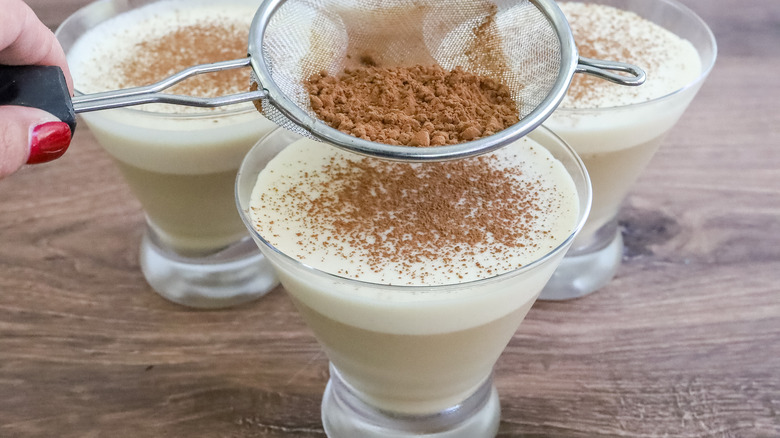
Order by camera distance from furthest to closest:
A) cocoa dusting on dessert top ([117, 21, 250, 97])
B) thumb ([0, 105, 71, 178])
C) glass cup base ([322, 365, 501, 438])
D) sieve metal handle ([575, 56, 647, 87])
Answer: cocoa dusting on dessert top ([117, 21, 250, 97]) → glass cup base ([322, 365, 501, 438]) → sieve metal handle ([575, 56, 647, 87]) → thumb ([0, 105, 71, 178])

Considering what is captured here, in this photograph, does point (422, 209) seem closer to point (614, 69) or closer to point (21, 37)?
point (614, 69)

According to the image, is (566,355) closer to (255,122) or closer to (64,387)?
(255,122)

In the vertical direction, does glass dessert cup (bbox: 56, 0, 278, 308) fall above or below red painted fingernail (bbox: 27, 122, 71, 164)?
below

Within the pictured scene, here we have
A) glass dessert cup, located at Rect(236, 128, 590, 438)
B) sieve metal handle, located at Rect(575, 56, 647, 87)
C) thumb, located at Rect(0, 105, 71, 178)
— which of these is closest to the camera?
thumb, located at Rect(0, 105, 71, 178)

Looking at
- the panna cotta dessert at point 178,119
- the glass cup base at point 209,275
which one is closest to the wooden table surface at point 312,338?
the glass cup base at point 209,275

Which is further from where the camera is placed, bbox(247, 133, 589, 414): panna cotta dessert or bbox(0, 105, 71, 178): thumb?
bbox(247, 133, 589, 414): panna cotta dessert

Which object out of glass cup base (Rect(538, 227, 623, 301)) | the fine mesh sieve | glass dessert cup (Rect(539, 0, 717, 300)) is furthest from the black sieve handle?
glass cup base (Rect(538, 227, 623, 301))

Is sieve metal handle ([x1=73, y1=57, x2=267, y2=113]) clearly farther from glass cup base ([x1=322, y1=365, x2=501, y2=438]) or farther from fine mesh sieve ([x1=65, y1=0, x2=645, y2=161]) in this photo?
glass cup base ([x1=322, y1=365, x2=501, y2=438])
